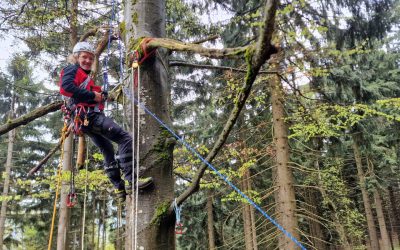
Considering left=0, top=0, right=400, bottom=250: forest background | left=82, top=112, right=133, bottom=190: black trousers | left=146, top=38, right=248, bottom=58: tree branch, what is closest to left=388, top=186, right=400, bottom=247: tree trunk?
left=0, top=0, right=400, bottom=250: forest background

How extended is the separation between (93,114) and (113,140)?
1.27 ft

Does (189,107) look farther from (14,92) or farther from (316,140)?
(14,92)

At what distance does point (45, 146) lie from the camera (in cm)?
2153

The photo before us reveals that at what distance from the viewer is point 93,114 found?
313 centimetres

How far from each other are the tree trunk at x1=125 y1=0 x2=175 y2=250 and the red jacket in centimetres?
60

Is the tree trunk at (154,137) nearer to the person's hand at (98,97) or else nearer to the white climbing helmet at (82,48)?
the person's hand at (98,97)

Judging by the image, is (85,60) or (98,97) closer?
(98,97)

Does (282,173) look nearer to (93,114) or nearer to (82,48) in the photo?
(93,114)

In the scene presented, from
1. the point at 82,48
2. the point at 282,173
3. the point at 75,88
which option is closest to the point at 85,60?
the point at 82,48

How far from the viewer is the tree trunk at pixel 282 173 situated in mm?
7076

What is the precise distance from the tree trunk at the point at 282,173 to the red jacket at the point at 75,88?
15.2 feet

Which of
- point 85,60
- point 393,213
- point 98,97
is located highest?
point 393,213

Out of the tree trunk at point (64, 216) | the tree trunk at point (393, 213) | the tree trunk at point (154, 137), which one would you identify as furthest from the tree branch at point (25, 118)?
the tree trunk at point (393, 213)

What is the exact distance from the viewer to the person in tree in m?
2.81
